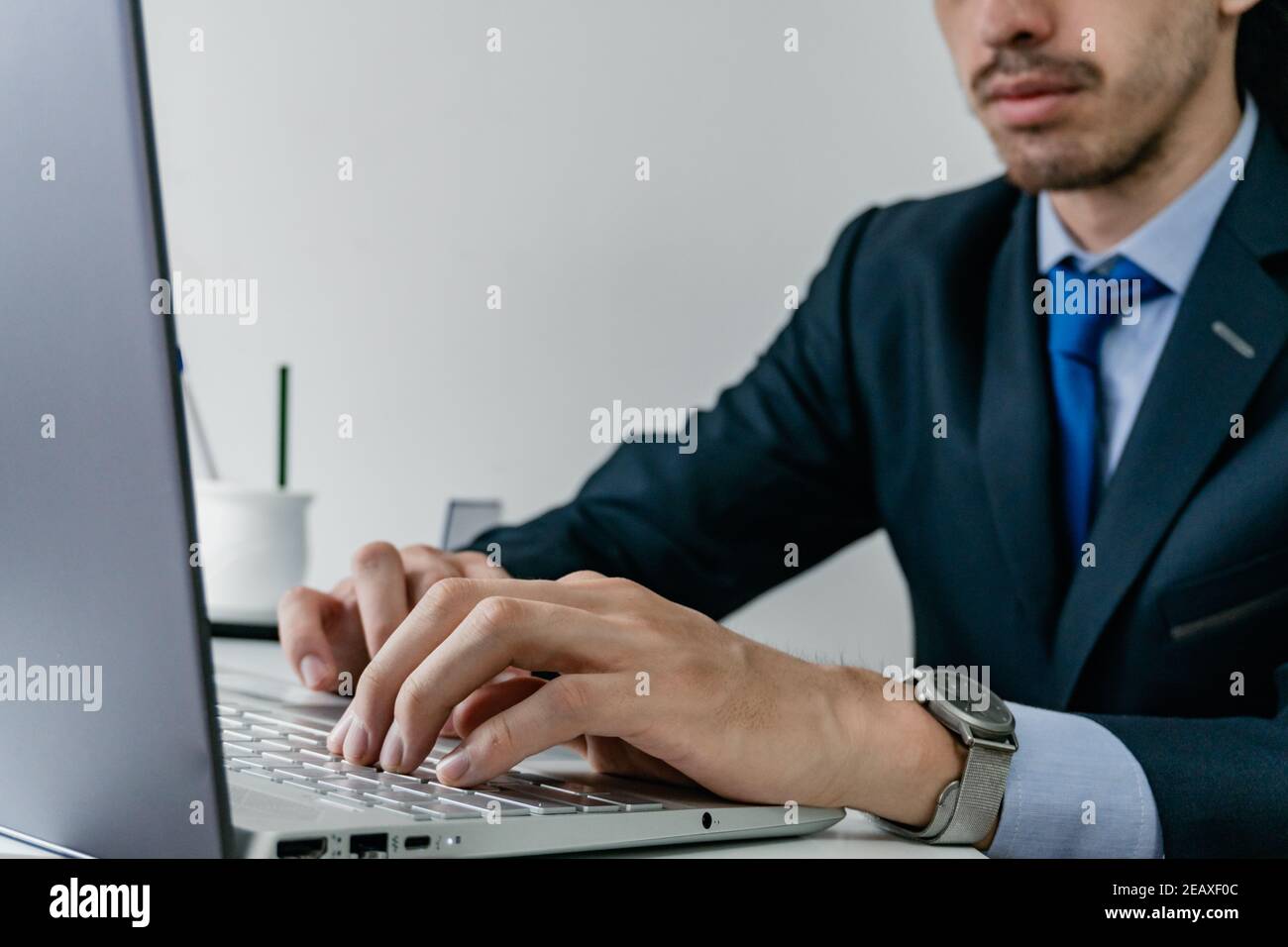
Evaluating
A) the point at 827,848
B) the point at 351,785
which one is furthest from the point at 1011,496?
the point at 351,785

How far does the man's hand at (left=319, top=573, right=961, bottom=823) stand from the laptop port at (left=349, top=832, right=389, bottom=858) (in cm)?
9

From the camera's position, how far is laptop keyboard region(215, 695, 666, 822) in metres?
0.47

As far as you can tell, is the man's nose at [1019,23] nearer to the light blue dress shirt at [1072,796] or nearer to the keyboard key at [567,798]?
the light blue dress shirt at [1072,796]

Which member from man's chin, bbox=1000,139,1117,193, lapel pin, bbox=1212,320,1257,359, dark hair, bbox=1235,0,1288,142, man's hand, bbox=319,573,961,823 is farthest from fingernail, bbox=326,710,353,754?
dark hair, bbox=1235,0,1288,142

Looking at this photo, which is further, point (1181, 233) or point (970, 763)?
point (1181, 233)

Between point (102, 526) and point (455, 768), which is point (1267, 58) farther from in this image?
point (102, 526)

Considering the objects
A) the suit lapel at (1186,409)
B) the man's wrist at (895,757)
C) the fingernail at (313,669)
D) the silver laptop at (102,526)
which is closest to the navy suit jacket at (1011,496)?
the suit lapel at (1186,409)

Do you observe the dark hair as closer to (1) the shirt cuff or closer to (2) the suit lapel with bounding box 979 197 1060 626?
(2) the suit lapel with bounding box 979 197 1060 626

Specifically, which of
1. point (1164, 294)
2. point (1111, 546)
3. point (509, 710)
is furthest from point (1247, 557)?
point (509, 710)

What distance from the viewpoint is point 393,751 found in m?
0.55

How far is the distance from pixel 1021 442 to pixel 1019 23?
39cm

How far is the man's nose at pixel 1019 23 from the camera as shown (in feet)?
3.81

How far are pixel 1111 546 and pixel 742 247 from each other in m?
0.86

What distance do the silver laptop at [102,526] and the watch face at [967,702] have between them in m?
0.23
